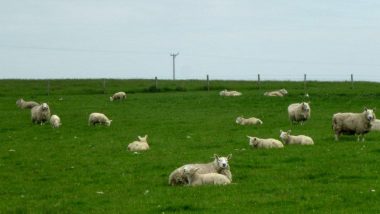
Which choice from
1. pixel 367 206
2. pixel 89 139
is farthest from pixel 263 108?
pixel 367 206

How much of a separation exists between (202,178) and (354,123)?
10570 millimetres

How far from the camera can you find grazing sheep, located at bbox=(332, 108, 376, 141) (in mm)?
26594

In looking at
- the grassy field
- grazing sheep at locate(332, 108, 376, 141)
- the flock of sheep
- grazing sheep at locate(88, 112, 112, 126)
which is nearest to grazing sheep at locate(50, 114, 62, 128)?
A: the flock of sheep

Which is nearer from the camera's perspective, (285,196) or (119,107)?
(285,196)

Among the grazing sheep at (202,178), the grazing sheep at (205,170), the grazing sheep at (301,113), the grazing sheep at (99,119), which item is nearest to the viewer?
the grazing sheep at (202,178)

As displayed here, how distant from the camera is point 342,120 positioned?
26984 mm

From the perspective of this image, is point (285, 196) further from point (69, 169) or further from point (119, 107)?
point (119, 107)

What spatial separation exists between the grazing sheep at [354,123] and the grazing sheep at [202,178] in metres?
9.94

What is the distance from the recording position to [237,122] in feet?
116

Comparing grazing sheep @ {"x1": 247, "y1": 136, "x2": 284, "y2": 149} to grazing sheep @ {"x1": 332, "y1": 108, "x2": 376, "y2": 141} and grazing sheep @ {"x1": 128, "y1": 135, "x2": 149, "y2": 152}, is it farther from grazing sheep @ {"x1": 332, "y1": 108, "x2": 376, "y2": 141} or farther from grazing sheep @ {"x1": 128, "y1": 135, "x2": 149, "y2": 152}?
grazing sheep @ {"x1": 128, "y1": 135, "x2": 149, "y2": 152}

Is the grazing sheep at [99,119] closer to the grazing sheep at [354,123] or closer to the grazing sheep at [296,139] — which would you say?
the grazing sheep at [296,139]

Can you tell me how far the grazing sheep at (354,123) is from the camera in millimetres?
26594

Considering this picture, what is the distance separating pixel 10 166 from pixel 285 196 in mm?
11256

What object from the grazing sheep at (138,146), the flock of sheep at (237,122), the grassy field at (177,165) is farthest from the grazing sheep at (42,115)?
the grazing sheep at (138,146)
